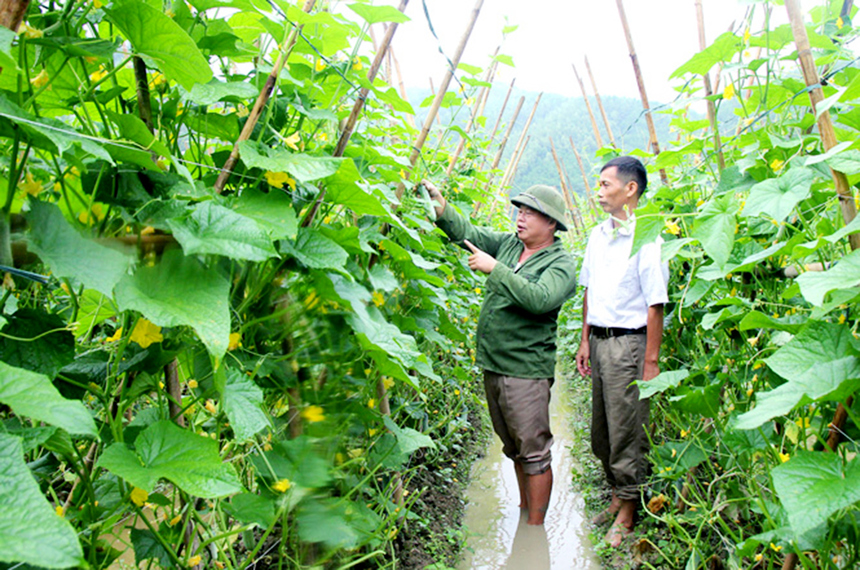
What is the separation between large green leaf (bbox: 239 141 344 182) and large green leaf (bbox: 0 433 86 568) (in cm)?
59

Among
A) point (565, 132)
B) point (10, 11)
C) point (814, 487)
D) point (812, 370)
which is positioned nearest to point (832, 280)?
point (812, 370)

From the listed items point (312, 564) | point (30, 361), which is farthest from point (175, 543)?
point (30, 361)

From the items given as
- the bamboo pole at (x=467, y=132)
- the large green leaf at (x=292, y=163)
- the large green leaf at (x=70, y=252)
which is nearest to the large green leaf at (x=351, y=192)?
the large green leaf at (x=292, y=163)

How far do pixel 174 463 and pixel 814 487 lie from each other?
104cm

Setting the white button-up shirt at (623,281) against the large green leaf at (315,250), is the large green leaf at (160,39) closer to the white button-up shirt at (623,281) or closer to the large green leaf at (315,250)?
the large green leaf at (315,250)

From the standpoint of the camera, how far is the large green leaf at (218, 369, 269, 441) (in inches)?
37.8

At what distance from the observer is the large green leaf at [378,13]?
1325mm

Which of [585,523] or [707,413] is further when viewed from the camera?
[585,523]

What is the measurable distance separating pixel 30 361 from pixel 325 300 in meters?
0.60

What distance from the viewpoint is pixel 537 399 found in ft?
9.75

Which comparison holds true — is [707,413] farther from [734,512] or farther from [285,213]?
[285,213]

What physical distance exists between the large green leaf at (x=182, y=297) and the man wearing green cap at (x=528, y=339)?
2.04 metres

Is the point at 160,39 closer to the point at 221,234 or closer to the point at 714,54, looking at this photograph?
the point at 221,234

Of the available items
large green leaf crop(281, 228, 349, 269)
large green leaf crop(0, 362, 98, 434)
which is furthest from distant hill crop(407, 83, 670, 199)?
large green leaf crop(0, 362, 98, 434)
